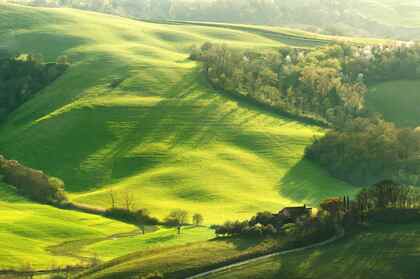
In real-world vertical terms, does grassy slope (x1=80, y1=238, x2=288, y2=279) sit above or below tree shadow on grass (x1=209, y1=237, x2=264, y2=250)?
below

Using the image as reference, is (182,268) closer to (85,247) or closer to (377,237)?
(377,237)

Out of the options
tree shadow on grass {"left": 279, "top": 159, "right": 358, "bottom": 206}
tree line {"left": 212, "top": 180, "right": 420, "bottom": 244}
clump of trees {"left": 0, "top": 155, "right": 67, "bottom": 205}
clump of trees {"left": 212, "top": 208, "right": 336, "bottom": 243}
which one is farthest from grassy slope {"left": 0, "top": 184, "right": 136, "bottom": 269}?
tree shadow on grass {"left": 279, "top": 159, "right": 358, "bottom": 206}

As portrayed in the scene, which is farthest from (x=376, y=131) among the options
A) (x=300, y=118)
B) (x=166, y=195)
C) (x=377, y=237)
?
(x=377, y=237)

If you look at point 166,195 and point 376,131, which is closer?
point 166,195

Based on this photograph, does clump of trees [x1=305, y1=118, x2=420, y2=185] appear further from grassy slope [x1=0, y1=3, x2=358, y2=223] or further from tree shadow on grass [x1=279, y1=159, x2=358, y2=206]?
grassy slope [x1=0, y1=3, x2=358, y2=223]

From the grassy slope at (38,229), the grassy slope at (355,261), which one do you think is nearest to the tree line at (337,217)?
the grassy slope at (355,261)

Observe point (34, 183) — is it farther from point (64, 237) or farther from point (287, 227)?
point (287, 227)

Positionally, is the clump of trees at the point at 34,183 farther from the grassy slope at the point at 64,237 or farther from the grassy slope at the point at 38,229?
the grassy slope at the point at 64,237
